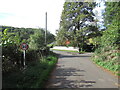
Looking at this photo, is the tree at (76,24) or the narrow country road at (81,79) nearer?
the narrow country road at (81,79)

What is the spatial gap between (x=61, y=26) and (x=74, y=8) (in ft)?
17.0

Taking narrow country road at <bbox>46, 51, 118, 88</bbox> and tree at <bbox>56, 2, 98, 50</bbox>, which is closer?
narrow country road at <bbox>46, 51, 118, 88</bbox>

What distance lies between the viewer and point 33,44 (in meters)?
13.9

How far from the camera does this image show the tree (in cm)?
2323

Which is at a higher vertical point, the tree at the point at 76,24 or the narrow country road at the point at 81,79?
the tree at the point at 76,24

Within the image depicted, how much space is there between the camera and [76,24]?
25312mm

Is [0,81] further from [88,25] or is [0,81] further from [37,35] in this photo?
[88,25]

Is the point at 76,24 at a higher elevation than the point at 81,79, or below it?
higher

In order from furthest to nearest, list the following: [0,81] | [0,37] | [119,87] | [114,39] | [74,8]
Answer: [74,8], [114,39], [0,37], [119,87], [0,81]

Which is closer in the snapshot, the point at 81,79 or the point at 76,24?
the point at 81,79

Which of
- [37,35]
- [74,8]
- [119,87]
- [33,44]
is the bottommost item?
[119,87]

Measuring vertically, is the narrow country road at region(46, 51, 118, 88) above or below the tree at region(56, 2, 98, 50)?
below

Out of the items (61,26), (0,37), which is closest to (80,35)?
(61,26)

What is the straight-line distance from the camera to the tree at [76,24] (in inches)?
915
